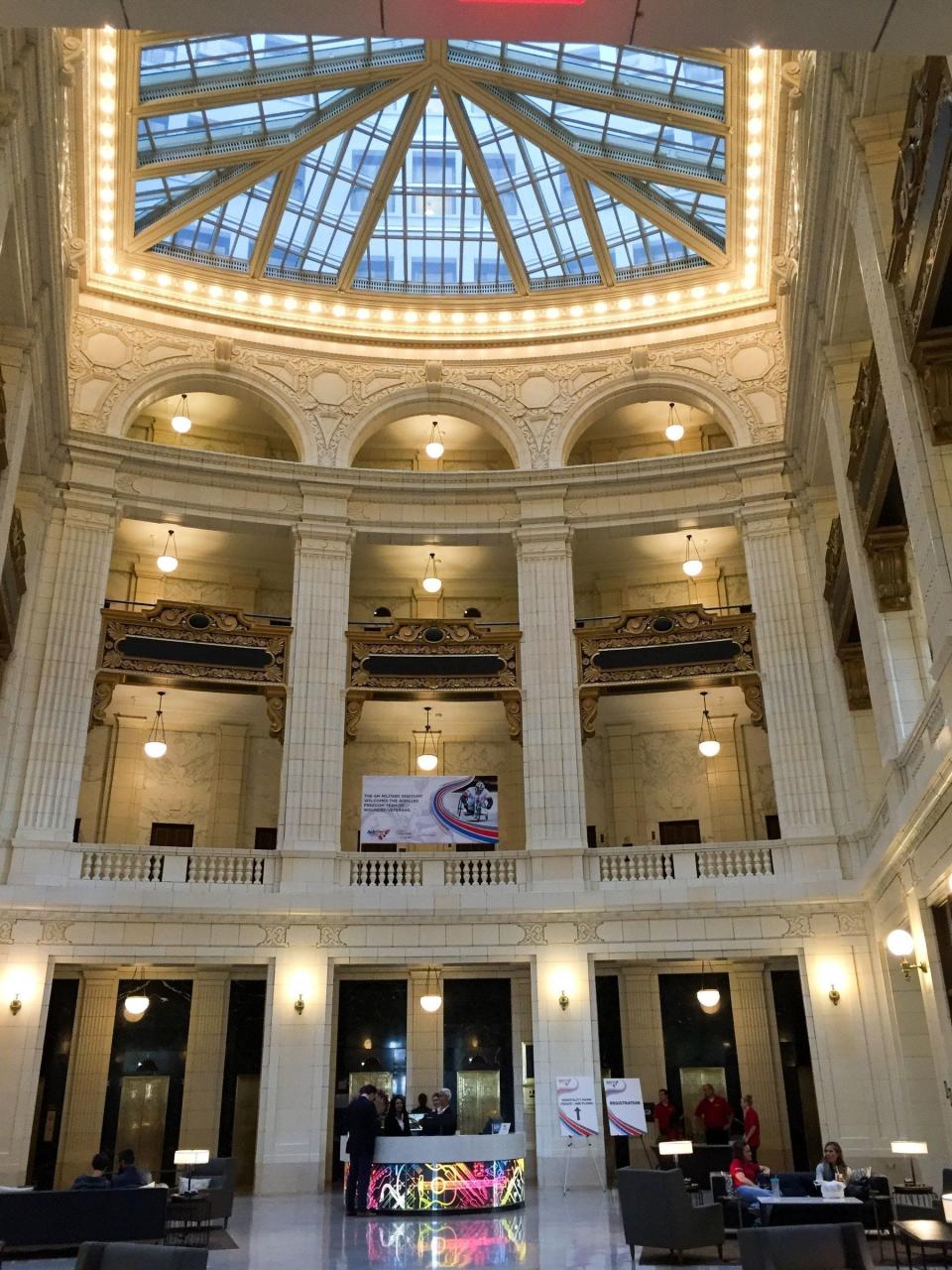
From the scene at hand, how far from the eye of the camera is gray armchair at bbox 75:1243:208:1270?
6867 millimetres

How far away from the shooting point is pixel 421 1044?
21234 mm

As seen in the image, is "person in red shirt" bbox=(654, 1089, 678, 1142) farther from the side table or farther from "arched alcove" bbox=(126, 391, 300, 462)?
"arched alcove" bbox=(126, 391, 300, 462)

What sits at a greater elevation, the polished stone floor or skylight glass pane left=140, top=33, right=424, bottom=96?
skylight glass pane left=140, top=33, right=424, bottom=96

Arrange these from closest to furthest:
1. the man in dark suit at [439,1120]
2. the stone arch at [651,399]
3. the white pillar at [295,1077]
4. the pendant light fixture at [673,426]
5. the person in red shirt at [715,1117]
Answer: the man in dark suit at [439,1120] < the white pillar at [295,1077] < the person in red shirt at [715,1117] < the stone arch at [651,399] < the pendant light fixture at [673,426]

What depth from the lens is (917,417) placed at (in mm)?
10828

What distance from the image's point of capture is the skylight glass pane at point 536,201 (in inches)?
870

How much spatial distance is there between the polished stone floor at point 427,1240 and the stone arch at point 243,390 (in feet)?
45.1

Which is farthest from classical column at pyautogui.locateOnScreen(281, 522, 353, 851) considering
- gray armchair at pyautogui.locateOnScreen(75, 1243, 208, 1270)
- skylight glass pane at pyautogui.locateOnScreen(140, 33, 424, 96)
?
gray armchair at pyautogui.locateOnScreen(75, 1243, 208, 1270)

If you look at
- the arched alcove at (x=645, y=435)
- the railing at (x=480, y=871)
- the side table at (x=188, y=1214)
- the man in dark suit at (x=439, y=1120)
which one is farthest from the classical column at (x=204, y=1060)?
Answer: the arched alcove at (x=645, y=435)

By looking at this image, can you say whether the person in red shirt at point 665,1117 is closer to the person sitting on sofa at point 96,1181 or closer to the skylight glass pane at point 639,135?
the person sitting on sofa at point 96,1181

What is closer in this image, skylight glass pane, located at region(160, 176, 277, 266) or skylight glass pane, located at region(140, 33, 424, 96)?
skylight glass pane, located at region(140, 33, 424, 96)

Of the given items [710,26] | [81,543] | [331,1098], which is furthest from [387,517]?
[710,26]

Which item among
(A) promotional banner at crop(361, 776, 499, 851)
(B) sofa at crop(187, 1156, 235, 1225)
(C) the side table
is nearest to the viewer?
(C) the side table

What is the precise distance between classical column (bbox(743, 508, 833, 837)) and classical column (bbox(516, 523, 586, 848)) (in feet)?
11.3
